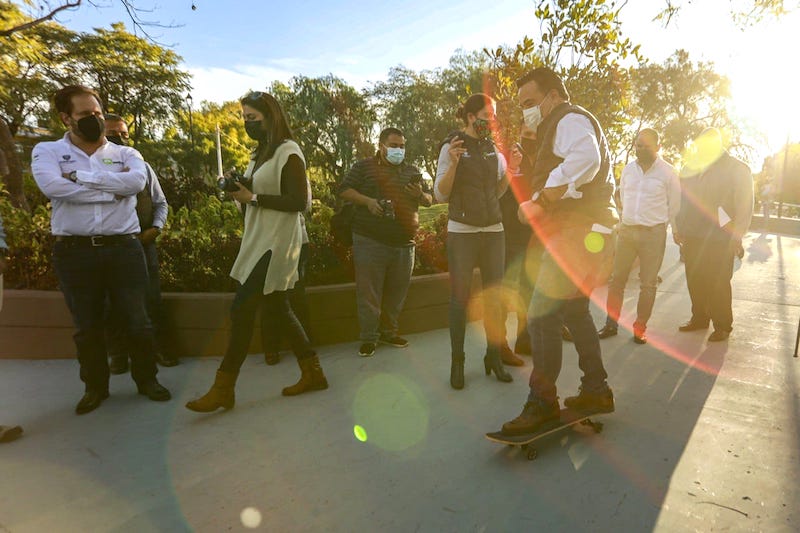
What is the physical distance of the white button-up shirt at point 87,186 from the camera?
329 centimetres

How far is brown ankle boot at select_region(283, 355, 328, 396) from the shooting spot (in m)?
3.78

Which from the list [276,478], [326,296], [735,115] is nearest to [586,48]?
[326,296]

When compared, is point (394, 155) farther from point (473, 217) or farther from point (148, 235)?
point (148, 235)

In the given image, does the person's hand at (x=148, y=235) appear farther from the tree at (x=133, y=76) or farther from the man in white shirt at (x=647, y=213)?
the tree at (x=133, y=76)

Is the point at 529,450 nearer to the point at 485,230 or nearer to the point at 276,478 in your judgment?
the point at 276,478

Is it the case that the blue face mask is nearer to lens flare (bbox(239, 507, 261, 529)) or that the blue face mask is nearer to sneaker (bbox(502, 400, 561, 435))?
sneaker (bbox(502, 400, 561, 435))

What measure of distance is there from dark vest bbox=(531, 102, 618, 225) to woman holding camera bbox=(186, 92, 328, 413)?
163 centimetres

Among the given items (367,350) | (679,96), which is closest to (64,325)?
(367,350)

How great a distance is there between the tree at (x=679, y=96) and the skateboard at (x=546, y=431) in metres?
25.3

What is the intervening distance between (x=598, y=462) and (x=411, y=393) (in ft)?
4.82

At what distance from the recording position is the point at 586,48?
6355 mm

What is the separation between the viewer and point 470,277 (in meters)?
3.95

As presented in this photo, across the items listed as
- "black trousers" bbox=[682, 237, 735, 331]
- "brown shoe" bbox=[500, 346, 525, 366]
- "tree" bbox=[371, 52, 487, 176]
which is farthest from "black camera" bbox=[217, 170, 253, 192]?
"tree" bbox=[371, 52, 487, 176]

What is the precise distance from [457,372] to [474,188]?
1447mm
